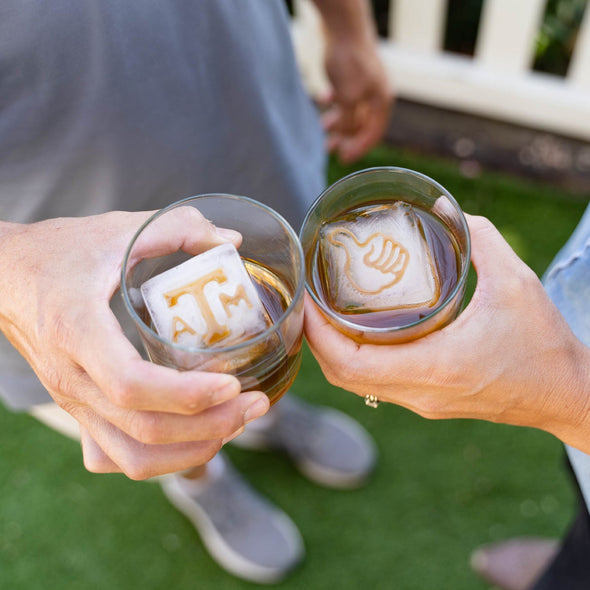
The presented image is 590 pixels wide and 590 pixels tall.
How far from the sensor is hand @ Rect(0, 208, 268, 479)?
0.88 m

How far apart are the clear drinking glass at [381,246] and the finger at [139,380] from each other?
231mm

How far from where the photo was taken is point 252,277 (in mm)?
1124

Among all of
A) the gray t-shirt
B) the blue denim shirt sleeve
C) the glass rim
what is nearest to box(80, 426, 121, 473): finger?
the glass rim

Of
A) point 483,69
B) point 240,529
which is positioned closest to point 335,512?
point 240,529

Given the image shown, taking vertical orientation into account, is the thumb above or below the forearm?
below

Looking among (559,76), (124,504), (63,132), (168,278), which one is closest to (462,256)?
(168,278)

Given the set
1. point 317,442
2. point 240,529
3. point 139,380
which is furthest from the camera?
point 317,442

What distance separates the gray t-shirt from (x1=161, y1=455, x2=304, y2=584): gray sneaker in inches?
34.6

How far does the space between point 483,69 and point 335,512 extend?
2125 mm

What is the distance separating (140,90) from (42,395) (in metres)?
0.88

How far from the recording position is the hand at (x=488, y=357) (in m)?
0.98

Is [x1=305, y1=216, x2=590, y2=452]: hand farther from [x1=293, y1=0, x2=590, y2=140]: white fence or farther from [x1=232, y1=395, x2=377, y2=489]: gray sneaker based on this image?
[x1=293, y1=0, x2=590, y2=140]: white fence

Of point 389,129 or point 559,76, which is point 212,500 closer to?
point 389,129

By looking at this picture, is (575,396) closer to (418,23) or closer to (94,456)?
(94,456)
